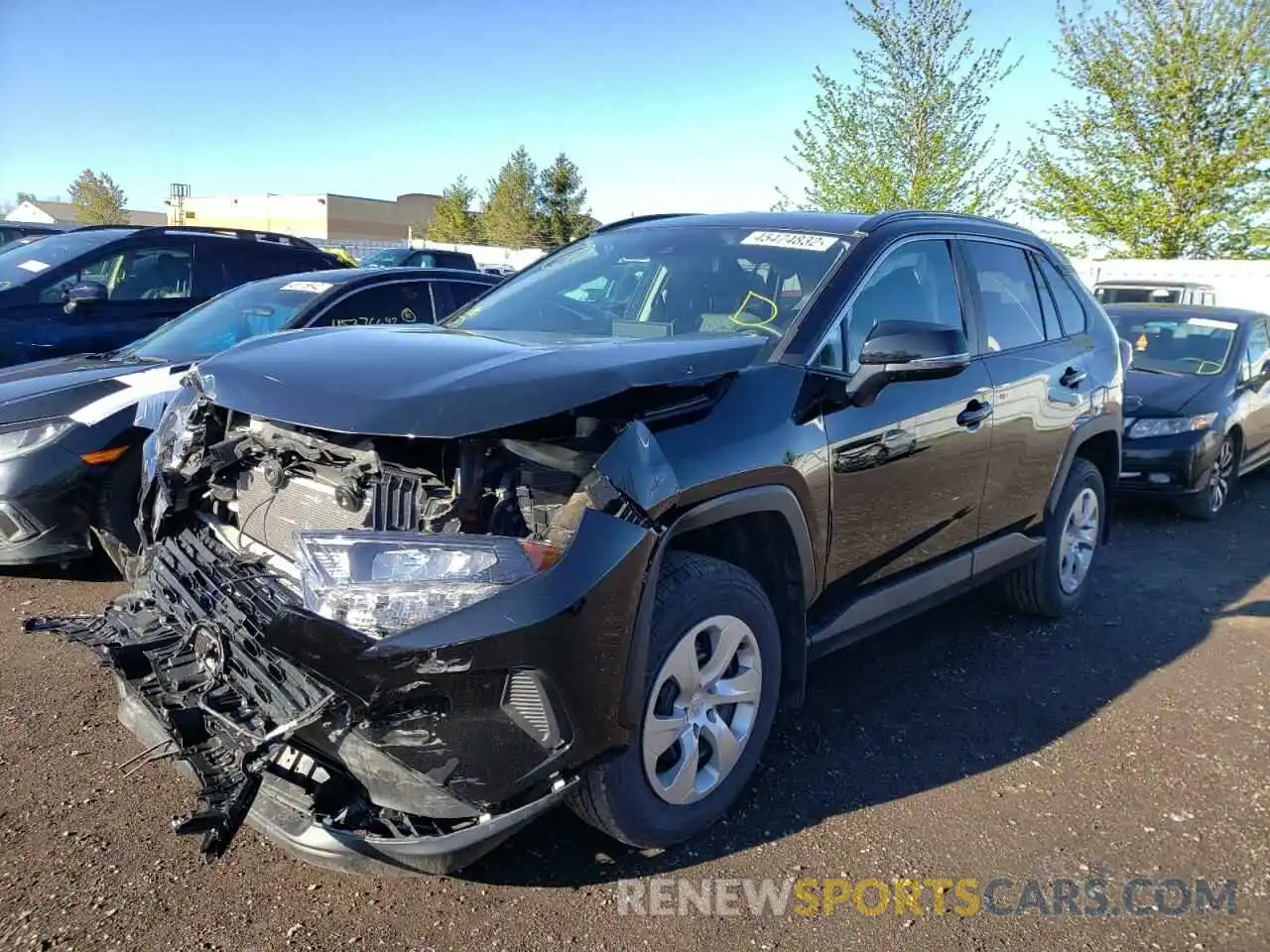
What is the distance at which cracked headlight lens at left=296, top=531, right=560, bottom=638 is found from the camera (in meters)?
2.21

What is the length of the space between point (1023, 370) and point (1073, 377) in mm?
560

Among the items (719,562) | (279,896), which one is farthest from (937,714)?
(279,896)

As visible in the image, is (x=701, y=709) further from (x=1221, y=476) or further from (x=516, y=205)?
(x=516, y=205)

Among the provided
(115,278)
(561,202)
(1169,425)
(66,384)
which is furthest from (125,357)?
(561,202)

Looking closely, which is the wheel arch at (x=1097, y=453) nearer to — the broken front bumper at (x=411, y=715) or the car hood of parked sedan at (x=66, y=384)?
the broken front bumper at (x=411, y=715)

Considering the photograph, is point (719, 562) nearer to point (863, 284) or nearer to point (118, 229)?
point (863, 284)

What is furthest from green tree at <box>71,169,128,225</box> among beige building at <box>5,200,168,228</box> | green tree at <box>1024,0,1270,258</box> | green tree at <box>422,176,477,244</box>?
green tree at <box>1024,0,1270,258</box>

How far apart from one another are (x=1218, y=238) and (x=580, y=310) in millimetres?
21464

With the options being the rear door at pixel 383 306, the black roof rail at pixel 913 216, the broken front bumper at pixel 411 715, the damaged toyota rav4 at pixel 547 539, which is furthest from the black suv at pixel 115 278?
the broken front bumper at pixel 411 715

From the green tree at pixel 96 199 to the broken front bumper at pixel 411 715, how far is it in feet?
A: 182

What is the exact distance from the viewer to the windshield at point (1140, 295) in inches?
573

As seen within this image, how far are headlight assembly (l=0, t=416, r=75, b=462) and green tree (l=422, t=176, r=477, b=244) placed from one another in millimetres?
49181

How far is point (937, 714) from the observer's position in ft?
12.8

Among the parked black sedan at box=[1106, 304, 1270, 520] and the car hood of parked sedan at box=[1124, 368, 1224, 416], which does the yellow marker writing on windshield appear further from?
the car hood of parked sedan at box=[1124, 368, 1224, 416]
